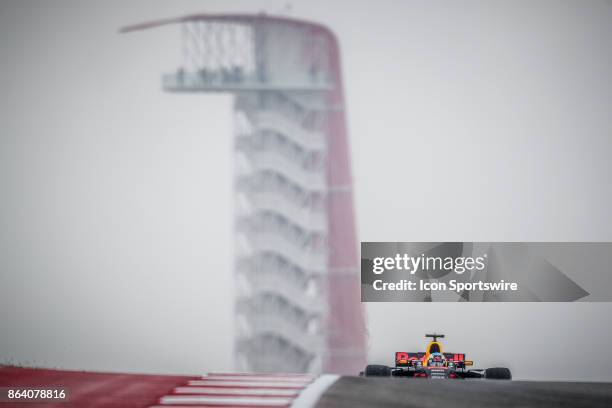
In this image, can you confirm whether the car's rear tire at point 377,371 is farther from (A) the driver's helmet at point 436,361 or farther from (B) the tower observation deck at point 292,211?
(B) the tower observation deck at point 292,211

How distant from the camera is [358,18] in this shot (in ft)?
46.5

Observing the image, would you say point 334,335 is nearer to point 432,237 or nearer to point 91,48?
point 432,237

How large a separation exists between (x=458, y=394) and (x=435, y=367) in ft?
12.3

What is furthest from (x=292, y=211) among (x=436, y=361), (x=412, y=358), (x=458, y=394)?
(x=458, y=394)

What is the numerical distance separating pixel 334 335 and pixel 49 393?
12.6 metres

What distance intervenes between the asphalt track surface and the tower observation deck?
802 cm

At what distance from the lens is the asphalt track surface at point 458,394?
22.7 feet

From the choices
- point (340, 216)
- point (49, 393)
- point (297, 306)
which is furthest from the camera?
point (297, 306)

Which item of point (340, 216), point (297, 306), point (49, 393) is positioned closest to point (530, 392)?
point (49, 393)

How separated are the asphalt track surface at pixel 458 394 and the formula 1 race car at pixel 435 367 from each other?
222cm

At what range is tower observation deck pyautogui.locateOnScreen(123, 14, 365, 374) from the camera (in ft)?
57.0

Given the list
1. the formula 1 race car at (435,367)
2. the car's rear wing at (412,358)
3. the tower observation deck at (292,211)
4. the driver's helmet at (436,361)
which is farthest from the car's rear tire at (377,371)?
the tower observation deck at (292,211)

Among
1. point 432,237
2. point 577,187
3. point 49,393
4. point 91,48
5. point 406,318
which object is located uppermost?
point 91,48

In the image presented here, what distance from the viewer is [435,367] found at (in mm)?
11234
